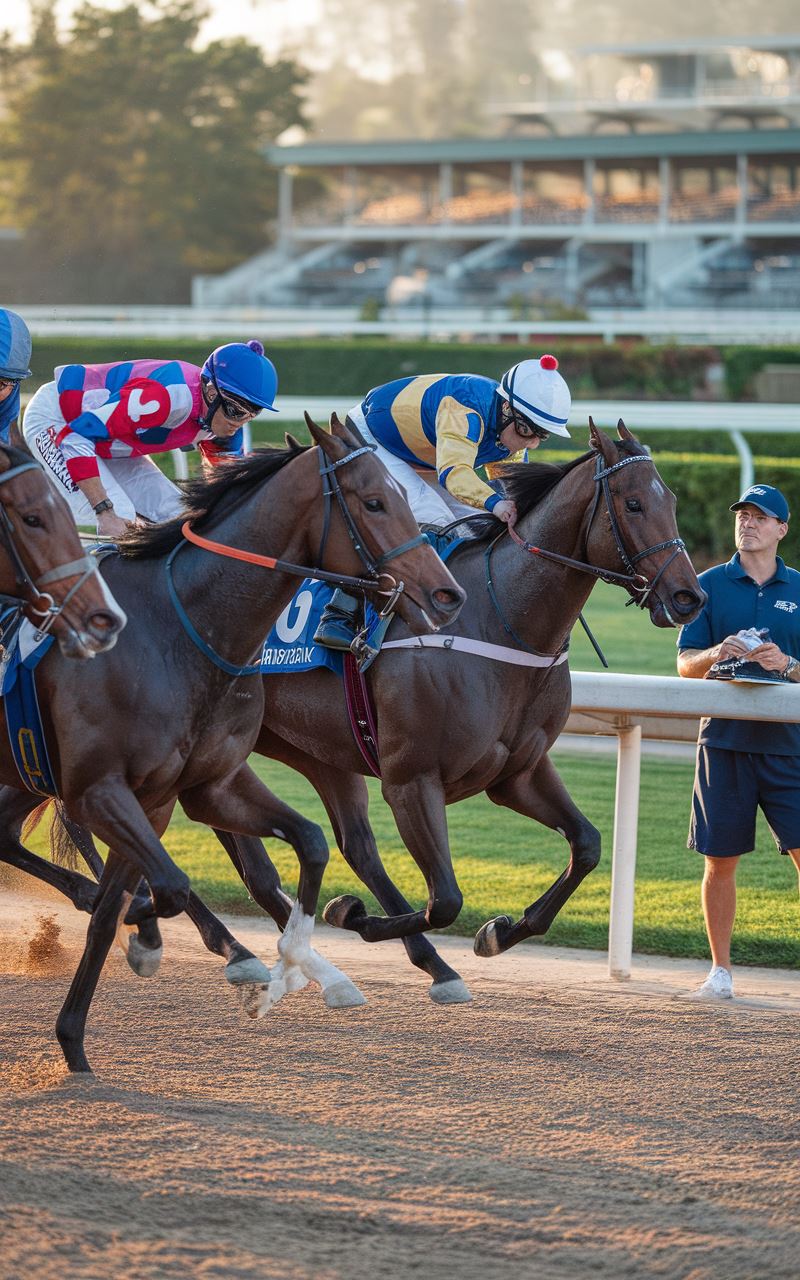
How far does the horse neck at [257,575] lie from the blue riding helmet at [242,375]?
585 mm

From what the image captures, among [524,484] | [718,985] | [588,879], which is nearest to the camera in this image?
[524,484]

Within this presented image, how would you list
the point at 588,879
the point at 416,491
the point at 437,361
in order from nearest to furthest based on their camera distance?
the point at 416,491, the point at 588,879, the point at 437,361

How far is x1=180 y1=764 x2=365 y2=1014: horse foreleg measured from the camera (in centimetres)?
425

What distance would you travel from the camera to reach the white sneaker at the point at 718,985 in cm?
478

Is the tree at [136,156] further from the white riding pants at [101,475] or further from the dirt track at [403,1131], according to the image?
the dirt track at [403,1131]

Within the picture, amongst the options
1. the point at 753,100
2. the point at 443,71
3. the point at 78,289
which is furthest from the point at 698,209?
the point at 443,71

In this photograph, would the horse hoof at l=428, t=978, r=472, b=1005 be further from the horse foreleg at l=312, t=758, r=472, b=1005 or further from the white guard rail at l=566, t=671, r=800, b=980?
the white guard rail at l=566, t=671, r=800, b=980

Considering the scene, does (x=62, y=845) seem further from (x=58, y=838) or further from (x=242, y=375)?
(x=242, y=375)

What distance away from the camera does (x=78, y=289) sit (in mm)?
50344

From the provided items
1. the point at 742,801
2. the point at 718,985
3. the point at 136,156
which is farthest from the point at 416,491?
the point at 136,156

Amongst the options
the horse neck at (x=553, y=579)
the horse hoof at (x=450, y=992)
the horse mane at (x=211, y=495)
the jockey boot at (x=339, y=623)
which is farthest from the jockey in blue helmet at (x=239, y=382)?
the horse hoof at (x=450, y=992)

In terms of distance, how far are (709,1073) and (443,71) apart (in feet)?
351

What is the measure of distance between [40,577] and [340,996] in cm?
162

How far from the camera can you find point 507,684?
4.44m
